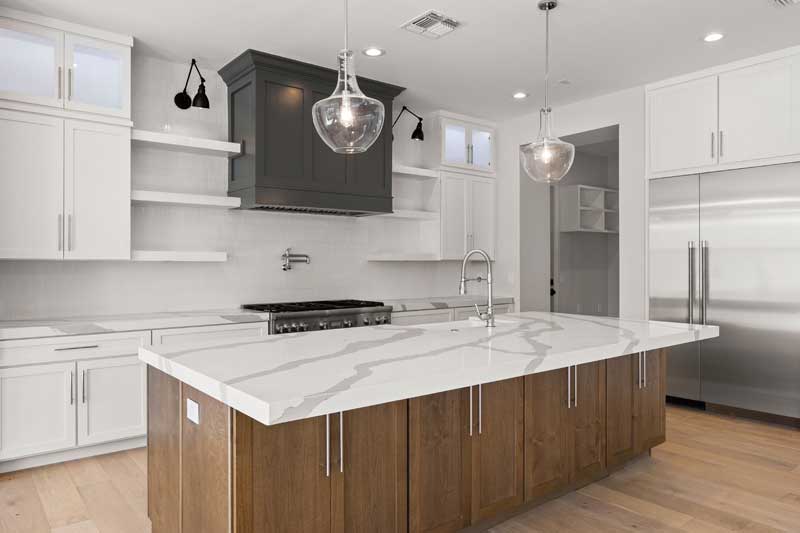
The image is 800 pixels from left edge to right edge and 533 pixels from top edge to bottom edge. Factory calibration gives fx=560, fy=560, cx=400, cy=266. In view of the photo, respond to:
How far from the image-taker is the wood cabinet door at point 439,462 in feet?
6.95

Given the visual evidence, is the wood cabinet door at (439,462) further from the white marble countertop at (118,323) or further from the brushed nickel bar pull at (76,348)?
the brushed nickel bar pull at (76,348)

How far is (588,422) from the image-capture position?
2.88m

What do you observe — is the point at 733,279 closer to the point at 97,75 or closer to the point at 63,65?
the point at 97,75

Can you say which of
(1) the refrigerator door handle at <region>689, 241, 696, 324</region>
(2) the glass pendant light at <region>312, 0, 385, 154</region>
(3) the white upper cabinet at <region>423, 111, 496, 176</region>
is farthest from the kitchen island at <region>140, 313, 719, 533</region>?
(3) the white upper cabinet at <region>423, 111, 496, 176</region>

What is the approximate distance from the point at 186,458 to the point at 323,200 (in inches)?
110

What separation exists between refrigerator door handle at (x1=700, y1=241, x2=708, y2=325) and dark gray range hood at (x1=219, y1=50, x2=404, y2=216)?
2.82 m

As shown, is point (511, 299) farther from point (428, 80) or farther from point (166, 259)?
point (166, 259)

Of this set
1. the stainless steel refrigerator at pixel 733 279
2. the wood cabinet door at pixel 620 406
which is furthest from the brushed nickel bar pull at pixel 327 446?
the stainless steel refrigerator at pixel 733 279

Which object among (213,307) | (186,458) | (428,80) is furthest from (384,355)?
(428,80)

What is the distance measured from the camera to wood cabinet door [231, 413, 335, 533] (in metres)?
1.71

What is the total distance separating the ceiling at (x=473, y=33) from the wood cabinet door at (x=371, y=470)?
2.51 m

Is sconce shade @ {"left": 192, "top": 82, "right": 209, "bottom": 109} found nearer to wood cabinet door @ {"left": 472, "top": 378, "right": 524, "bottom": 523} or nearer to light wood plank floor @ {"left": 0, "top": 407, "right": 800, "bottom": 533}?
light wood plank floor @ {"left": 0, "top": 407, "right": 800, "bottom": 533}

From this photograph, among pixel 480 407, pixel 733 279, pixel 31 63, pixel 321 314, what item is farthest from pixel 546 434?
pixel 31 63

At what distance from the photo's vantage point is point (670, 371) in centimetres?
A: 482
